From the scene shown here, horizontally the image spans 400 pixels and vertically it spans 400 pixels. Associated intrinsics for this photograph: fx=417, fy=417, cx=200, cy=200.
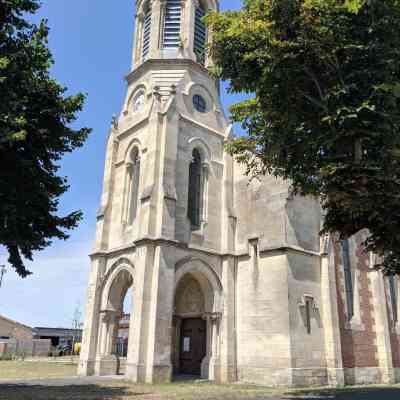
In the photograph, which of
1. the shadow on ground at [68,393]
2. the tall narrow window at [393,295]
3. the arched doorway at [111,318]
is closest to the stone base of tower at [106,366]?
the arched doorway at [111,318]

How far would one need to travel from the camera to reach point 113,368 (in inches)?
830

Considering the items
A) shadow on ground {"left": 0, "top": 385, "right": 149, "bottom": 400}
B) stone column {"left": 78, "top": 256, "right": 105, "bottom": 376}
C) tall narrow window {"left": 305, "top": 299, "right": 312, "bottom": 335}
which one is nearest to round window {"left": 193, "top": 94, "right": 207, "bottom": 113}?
stone column {"left": 78, "top": 256, "right": 105, "bottom": 376}

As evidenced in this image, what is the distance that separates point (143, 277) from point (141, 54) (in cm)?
1572

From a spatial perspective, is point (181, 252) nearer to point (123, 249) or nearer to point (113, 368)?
point (123, 249)

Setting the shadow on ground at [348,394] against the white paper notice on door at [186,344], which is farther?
the white paper notice on door at [186,344]

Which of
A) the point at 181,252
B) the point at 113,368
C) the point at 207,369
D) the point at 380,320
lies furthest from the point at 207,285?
the point at 380,320

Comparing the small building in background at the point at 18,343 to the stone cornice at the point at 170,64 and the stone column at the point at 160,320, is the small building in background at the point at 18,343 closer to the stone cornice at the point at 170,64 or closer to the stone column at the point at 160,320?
the stone column at the point at 160,320

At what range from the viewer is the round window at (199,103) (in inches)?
980

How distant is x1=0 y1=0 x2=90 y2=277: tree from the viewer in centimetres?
1173

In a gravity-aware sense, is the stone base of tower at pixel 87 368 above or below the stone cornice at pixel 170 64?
below

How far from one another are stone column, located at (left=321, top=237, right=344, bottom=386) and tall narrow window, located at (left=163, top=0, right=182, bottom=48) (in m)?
15.4

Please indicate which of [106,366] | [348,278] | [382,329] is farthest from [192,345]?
[382,329]

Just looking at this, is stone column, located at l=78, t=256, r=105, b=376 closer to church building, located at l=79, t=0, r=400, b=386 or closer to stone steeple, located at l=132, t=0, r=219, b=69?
church building, located at l=79, t=0, r=400, b=386

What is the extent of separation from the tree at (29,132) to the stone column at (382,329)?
1799cm
